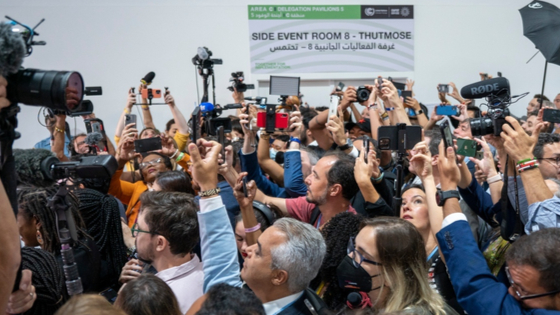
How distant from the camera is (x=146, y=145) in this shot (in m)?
3.86

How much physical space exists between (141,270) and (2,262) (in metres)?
1.25

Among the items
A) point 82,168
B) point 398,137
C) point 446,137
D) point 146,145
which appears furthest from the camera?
point 146,145

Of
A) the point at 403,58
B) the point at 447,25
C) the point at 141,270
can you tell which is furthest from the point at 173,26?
the point at 141,270

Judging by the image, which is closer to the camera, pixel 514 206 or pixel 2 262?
pixel 2 262

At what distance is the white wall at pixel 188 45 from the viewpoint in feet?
27.7

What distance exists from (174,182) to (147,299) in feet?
5.13

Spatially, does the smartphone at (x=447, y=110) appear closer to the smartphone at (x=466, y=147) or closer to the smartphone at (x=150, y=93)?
the smartphone at (x=466, y=147)

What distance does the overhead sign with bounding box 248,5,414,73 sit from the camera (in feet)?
29.1

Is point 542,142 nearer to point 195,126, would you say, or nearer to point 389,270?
point 389,270

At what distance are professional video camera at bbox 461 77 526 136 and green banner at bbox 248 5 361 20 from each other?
6.55 metres

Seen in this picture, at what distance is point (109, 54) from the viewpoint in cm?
857

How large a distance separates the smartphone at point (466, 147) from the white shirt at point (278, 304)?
3.77 ft

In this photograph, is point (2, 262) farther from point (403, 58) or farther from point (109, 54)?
point (403, 58)

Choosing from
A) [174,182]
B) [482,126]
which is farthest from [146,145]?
[482,126]
